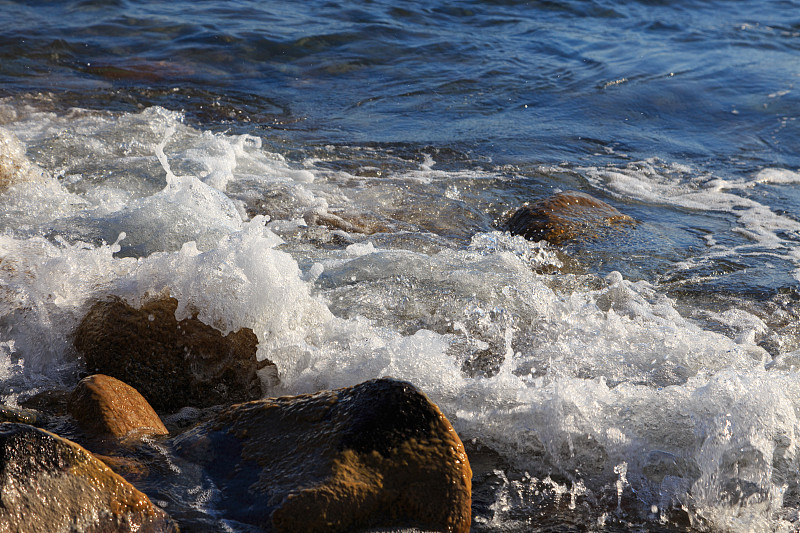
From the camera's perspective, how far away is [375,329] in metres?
3.31

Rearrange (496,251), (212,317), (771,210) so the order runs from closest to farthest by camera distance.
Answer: (212,317)
(496,251)
(771,210)

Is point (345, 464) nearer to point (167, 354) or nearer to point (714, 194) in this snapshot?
point (167, 354)

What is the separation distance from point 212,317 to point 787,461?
2328 millimetres

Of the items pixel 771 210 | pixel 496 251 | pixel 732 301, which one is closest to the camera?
pixel 732 301

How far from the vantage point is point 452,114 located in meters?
7.63

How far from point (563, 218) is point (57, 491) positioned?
149 inches

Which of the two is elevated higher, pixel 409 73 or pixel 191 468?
pixel 409 73

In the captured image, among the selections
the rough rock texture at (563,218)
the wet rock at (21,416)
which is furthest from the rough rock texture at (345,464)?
the rough rock texture at (563,218)

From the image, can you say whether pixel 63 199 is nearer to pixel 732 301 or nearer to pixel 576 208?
pixel 576 208

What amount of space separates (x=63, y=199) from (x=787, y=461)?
164 inches

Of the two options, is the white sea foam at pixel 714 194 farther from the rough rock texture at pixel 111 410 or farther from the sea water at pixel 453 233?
the rough rock texture at pixel 111 410

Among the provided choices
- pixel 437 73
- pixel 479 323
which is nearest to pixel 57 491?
pixel 479 323

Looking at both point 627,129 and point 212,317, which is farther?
point 627,129

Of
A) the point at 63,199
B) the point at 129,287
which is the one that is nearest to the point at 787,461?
the point at 129,287
